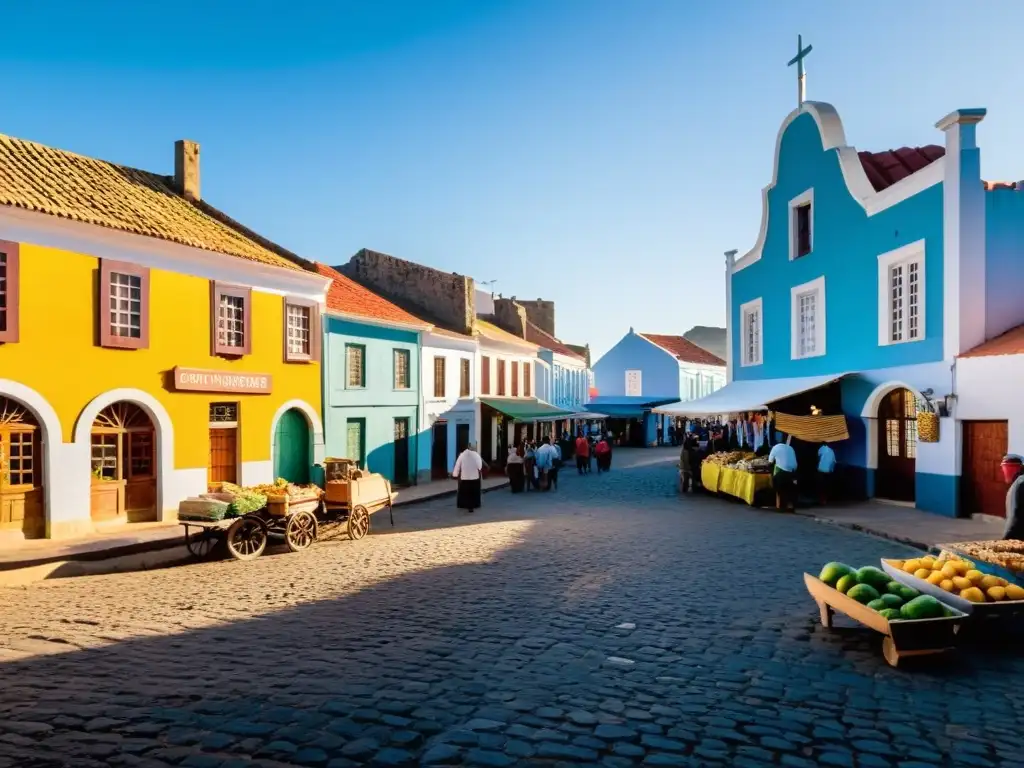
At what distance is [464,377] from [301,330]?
10843 mm

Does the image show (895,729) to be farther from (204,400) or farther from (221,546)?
(204,400)

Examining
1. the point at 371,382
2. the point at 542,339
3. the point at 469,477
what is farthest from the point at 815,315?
the point at 542,339

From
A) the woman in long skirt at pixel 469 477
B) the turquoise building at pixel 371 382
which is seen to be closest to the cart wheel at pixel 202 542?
the woman in long skirt at pixel 469 477

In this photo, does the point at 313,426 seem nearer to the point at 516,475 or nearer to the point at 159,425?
the point at 159,425

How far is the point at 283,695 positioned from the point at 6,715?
6.04 ft

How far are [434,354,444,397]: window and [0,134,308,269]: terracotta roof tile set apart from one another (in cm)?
837

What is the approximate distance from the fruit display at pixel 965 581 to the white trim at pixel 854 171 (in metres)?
11.2

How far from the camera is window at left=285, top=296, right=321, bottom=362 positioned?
1936 centimetres

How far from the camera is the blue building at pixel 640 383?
172 ft

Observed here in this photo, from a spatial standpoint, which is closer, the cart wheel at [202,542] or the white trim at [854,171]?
the cart wheel at [202,542]

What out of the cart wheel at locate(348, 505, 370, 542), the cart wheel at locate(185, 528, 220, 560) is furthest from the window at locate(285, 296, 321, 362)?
the cart wheel at locate(185, 528, 220, 560)

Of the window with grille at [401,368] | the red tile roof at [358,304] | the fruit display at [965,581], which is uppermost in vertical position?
the red tile roof at [358,304]

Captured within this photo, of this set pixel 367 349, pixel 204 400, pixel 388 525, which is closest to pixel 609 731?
pixel 388 525

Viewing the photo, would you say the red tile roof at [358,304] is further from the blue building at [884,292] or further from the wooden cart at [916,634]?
the wooden cart at [916,634]
